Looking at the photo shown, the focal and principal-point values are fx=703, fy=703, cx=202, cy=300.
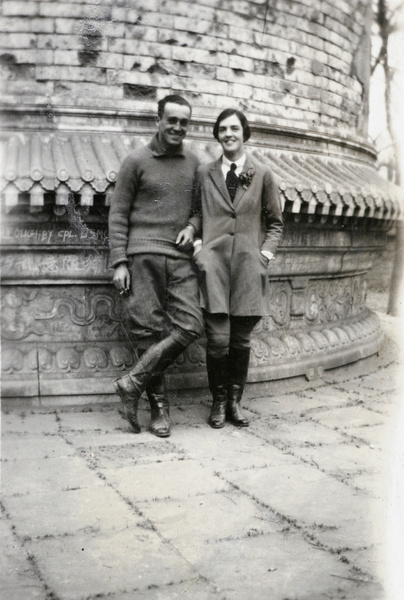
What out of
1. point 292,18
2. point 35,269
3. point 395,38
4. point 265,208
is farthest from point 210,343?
point 395,38

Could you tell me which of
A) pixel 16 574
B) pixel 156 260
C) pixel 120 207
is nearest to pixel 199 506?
pixel 16 574

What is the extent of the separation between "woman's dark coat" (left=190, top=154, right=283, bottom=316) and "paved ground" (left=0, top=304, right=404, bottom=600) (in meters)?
0.82

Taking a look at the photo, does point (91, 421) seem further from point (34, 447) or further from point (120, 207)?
point (120, 207)

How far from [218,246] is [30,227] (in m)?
1.32

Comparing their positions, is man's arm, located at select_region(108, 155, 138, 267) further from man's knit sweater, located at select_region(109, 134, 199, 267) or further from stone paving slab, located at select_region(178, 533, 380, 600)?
stone paving slab, located at select_region(178, 533, 380, 600)

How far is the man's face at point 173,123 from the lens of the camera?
3996 mm

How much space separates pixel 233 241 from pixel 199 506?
169 cm

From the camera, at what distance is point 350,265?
20.8 ft

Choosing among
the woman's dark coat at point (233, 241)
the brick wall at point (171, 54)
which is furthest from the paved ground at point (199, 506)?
the brick wall at point (171, 54)

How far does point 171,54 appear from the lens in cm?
515

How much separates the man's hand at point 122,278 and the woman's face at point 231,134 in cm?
93

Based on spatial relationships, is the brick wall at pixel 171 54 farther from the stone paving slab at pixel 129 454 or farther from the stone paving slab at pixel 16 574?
the stone paving slab at pixel 16 574

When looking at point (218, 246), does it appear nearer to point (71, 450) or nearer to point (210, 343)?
point (210, 343)

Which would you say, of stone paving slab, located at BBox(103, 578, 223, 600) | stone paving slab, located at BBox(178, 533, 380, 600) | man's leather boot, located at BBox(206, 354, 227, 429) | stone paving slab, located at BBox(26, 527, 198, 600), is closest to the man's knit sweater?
man's leather boot, located at BBox(206, 354, 227, 429)
